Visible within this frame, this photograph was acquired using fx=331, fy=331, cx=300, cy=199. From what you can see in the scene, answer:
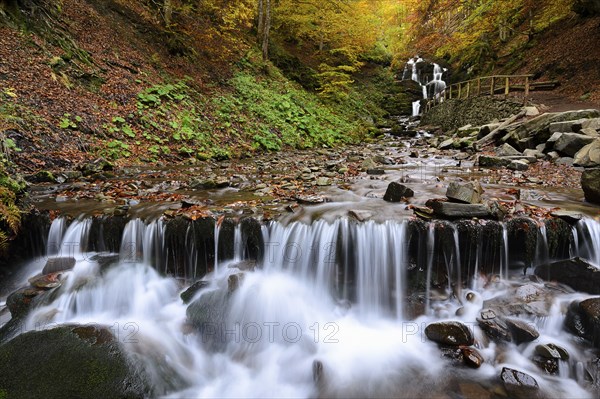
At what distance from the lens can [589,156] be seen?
798cm

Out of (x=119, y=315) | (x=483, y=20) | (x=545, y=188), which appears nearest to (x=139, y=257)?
(x=119, y=315)

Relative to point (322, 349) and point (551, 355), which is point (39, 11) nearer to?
point (322, 349)

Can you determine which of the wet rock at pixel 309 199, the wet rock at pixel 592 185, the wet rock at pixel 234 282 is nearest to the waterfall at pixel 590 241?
the wet rock at pixel 592 185

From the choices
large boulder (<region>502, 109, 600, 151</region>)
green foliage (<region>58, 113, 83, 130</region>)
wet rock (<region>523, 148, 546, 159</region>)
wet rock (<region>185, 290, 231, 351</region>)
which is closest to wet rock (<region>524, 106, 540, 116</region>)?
large boulder (<region>502, 109, 600, 151</region>)

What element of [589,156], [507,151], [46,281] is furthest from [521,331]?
[507,151]

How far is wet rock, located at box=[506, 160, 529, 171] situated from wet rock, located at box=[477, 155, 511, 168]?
0.47 feet

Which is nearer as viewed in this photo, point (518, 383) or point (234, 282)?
point (518, 383)

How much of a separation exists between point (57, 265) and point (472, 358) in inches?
219

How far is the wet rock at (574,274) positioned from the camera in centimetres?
403

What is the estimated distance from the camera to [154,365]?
3576 mm

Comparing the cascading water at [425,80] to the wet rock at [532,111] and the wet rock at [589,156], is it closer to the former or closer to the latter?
the wet rock at [532,111]

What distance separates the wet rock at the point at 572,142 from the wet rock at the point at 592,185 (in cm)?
450

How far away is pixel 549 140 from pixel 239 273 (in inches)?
392

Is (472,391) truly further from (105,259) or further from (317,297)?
(105,259)
